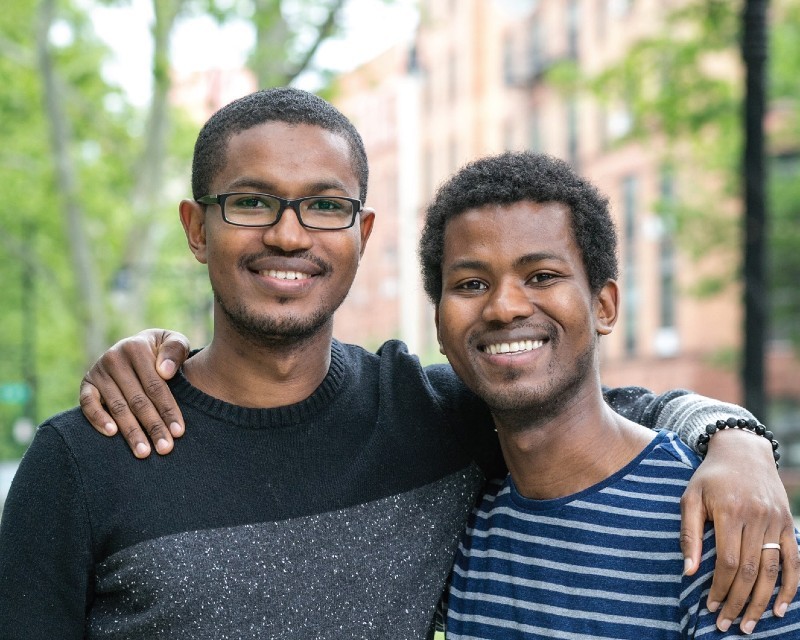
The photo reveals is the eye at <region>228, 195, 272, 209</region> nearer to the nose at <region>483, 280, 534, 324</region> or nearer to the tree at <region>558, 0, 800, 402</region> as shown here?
the nose at <region>483, 280, 534, 324</region>

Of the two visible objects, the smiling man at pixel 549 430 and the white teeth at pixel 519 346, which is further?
the white teeth at pixel 519 346

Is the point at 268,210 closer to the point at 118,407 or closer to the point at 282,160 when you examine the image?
the point at 282,160

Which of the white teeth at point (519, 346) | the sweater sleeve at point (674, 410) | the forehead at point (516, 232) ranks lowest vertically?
the sweater sleeve at point (674, 410)

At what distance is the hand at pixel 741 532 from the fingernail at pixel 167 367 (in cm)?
135

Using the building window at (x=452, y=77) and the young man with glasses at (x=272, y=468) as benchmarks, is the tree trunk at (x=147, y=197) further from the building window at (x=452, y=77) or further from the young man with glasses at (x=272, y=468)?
the building window at (x=452, y=77)

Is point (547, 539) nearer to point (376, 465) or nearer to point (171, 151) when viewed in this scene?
point (376, 465)

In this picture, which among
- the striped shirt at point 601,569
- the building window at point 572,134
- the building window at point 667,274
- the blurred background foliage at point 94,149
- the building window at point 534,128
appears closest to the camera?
the striped shirt at point 601,569

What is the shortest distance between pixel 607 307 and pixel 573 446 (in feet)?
1.32

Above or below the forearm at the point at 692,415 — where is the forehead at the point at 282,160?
above

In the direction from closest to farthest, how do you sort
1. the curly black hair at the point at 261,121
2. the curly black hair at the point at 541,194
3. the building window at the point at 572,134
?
the curly black hair at the point at 541,194
the curly black hair at the point at 261,121
the building window at the point at 572,134

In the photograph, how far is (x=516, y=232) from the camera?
276 cm

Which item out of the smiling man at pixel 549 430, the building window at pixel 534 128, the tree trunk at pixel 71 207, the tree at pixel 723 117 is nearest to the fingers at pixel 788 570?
the smiling man at pixel 549 430

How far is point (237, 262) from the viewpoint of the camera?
286 centimetres

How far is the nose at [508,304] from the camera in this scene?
8.86ft
